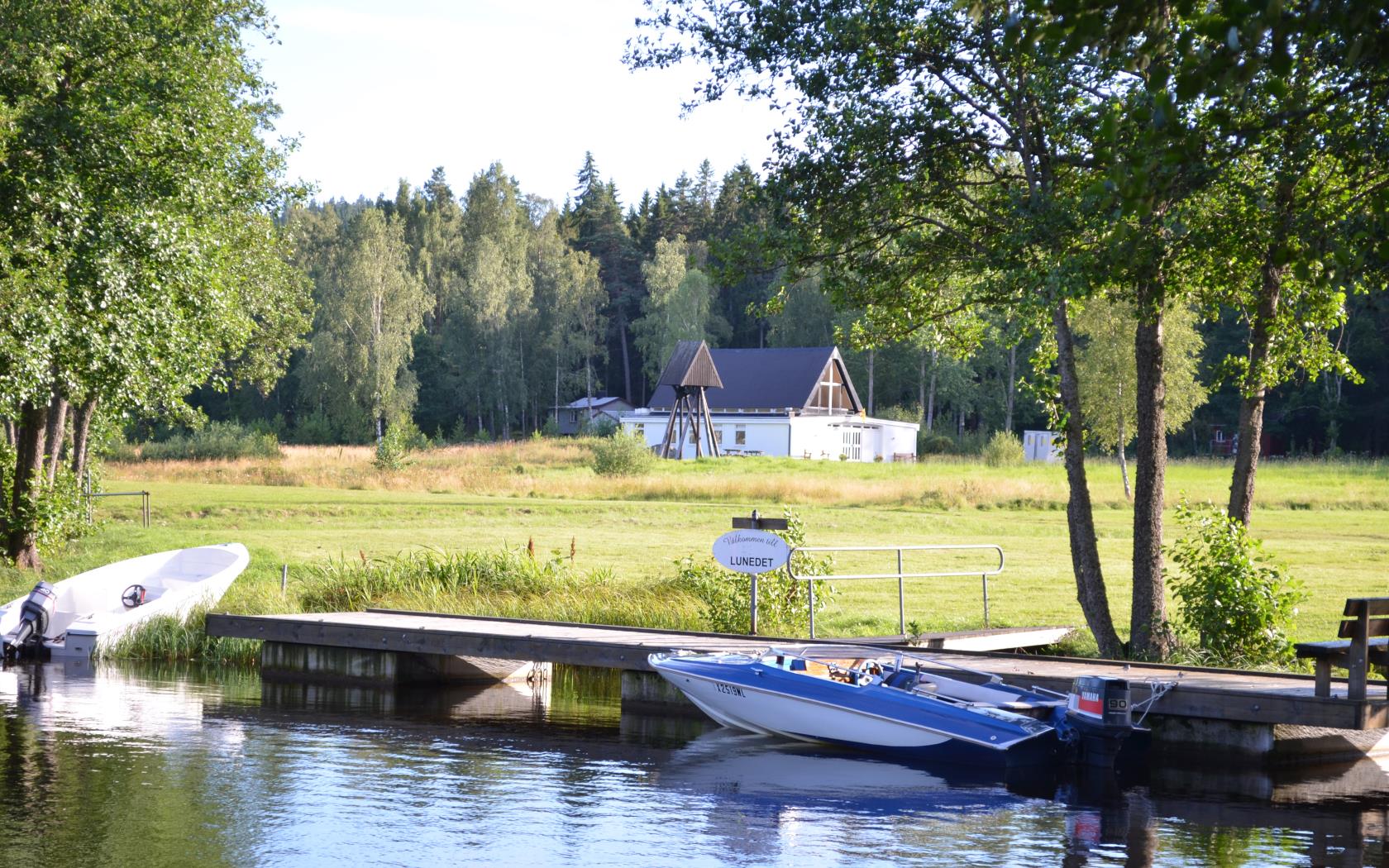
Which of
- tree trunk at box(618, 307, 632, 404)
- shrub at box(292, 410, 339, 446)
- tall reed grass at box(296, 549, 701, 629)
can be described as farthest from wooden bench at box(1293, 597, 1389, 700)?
tree trunk at box(618, 307, 632, 404)

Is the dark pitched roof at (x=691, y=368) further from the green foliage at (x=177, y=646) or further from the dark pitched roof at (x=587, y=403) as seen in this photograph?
the green foliage at (x=177, y=646)

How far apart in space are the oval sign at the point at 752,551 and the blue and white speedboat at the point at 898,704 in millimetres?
1850

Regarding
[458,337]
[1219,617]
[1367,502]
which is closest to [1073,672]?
[1219,617]

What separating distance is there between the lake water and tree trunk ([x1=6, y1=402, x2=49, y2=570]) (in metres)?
8.95

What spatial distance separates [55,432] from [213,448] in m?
35.2

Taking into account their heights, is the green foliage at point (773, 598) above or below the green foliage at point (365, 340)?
below

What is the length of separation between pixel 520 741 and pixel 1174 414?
47.5 m

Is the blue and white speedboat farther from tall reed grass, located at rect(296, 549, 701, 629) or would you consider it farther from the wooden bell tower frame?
the wooden bell tower frame

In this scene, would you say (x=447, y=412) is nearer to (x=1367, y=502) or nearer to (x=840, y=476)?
(x=840, y=476)

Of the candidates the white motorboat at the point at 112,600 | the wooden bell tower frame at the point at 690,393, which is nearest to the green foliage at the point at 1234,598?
the white motorboat at the point at 112,600

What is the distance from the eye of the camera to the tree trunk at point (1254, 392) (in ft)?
50.2

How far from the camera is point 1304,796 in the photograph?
39.2ft

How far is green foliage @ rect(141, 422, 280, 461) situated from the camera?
192 feet

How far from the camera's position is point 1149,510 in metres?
16.1
